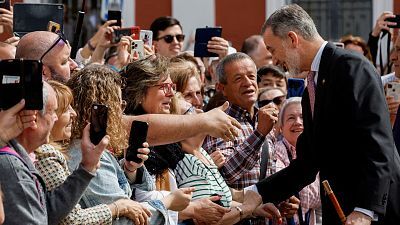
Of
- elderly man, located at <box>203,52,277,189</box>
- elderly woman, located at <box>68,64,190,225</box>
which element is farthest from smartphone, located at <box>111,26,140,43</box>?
elderly woman, located at <box>68,64,190,225</box>

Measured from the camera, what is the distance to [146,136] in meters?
5.80

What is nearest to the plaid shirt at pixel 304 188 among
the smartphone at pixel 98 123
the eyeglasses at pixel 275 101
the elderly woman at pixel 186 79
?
the elderly woman at pixel 186 79

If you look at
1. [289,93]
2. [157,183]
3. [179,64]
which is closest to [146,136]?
[157,183]

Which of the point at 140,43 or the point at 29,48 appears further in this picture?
the point at 140,43

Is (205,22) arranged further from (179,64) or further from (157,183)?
(157,183)

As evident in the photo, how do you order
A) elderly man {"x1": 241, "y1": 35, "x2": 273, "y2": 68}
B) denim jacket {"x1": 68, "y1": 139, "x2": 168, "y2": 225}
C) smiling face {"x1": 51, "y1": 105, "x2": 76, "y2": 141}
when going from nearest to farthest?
smiling face {"x1": 51, "y1": 105, "x2": 76, "y2": 141} < denim jacket {"x1": 68, "y1": 139, "x2": 168, "y2": 225} < elderly man {"x1": 241, "y1": 35, "x2": 273, "y2": 68}

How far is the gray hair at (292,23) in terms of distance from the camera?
6379mm

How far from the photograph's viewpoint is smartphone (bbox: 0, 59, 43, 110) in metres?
4.71

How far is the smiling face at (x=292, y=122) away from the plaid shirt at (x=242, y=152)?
0.28m

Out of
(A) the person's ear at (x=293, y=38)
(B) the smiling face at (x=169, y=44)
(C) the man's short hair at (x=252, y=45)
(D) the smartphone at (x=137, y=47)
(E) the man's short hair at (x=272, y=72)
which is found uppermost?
(A) the person's ear at (x=293, y=38)

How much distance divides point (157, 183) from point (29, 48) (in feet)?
3.43

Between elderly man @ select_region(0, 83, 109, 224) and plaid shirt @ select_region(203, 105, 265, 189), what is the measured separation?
95.2 inches

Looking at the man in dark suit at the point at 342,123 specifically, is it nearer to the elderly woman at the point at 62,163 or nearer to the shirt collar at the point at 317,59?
the shirt collar at the point at 317,59

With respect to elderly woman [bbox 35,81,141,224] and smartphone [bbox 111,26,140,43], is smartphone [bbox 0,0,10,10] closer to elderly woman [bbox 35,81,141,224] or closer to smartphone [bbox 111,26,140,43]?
smartphone [bbox 111,26,140,43]
